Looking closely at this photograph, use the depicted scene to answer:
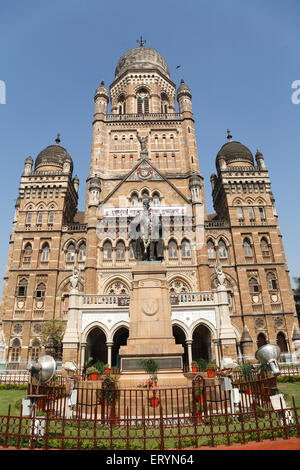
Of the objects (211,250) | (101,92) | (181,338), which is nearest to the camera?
(181,338)

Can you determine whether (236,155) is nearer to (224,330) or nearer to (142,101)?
(142,101)

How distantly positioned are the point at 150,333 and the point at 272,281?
23070mm

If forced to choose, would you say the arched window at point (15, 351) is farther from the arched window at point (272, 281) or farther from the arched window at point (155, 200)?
the arched window at point (272, 281)

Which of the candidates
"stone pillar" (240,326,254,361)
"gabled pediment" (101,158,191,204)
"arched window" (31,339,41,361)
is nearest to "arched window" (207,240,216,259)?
"gabled pediment" (101,158,191,204)

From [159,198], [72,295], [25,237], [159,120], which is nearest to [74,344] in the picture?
[72,295]

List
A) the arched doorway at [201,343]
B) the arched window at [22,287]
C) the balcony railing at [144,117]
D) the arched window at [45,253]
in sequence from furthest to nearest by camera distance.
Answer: the balcony railing at [144,117], the arched window at [45,253], the arched window at [22,287], the arched doorway at [201,343]

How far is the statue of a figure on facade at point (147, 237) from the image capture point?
13320 millimetres

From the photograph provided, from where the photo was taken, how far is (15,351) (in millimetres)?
27875

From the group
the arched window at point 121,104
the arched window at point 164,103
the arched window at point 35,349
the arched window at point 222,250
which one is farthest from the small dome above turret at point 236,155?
the arched window at point 35,349

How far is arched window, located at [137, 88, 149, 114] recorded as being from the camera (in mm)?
42000

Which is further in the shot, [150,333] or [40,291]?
[40,291]

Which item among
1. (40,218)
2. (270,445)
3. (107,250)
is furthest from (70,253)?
(270,445)

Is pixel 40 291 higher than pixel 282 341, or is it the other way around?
pixel 40 291

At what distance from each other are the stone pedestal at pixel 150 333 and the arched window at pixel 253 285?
20.5m
